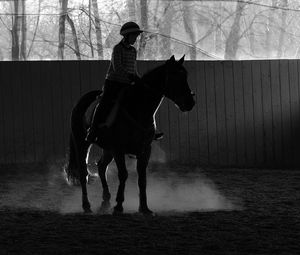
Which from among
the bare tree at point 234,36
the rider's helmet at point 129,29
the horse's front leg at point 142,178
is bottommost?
the horse's front leg at point 142,178

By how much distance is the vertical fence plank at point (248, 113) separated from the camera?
12.6 metres

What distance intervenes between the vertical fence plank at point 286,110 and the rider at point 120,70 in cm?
560

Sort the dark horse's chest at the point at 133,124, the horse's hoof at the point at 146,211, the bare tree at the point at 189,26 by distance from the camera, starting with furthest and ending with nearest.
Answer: the bare tree at the point at 189,26 < the dark horse's chest at the point at 133,124 < the horse's hoof at the point at 146,211

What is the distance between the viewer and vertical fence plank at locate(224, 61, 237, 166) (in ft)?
41.2

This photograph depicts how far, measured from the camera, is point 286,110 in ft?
41.3

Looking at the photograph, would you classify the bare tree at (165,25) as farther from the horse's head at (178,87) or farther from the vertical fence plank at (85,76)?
the horse's head at (178,87)

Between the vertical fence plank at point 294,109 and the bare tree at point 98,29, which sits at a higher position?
the bare tree at point 98,29

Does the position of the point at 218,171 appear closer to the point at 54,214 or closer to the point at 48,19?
the point at 48,19

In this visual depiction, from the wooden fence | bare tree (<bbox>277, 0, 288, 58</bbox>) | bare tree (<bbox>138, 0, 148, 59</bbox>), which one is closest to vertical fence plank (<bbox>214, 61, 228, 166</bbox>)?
the wooden fence

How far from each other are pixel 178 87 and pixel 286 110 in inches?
231

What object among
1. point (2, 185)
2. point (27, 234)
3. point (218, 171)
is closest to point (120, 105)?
point (27, 234)

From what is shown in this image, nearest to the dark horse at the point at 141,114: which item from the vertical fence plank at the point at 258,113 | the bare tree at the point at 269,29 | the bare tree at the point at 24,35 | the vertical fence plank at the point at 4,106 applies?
the vertical fence plank at the point at 4,106

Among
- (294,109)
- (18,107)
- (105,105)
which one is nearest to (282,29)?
(294,109)

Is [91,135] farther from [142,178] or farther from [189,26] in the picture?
[189,26]
